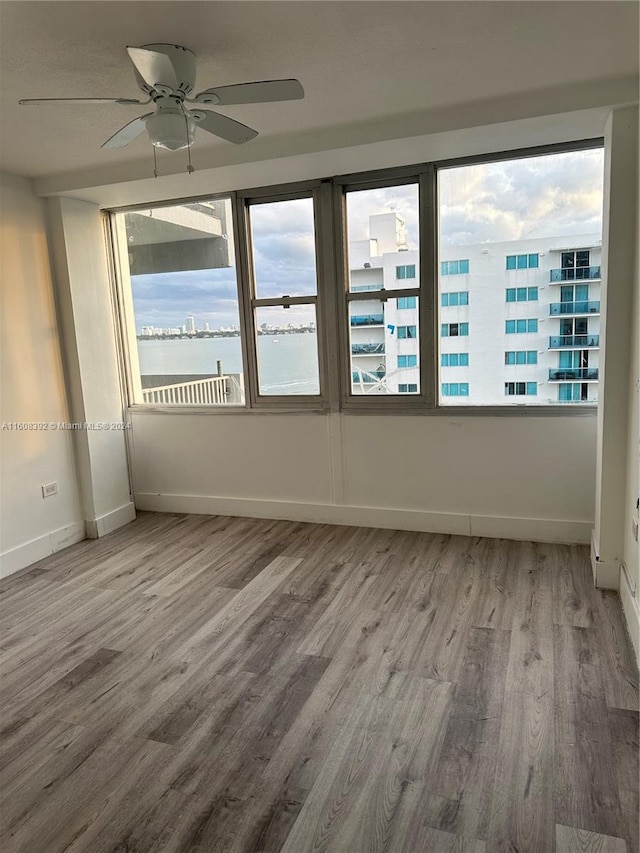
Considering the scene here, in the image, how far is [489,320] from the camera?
3.81 meters

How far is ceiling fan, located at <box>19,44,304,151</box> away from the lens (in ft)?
6.81

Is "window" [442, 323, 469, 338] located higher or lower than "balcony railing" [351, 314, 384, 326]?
lower

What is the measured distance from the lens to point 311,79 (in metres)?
2.53

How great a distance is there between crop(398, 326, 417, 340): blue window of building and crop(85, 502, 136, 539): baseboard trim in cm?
266

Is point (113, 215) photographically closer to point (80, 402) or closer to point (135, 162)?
point (135, 162)

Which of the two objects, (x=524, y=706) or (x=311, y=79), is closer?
(x=524, y=706)

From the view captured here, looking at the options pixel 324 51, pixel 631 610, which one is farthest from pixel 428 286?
pixel 631 610

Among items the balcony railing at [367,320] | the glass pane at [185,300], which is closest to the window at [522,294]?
the balcony railing at [367,320]

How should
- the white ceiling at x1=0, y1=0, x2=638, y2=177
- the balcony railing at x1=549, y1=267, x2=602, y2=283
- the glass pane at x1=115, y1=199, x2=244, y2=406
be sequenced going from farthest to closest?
the glass pane at x1=115, y1=199, x2=244, y2=406
the balcony railing at x1=549, y1=267, x2=602, y2=283
the white ceiling at x1=0, y1=0, x2=638, y2=177

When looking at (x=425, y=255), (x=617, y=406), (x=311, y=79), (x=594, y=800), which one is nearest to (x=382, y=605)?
(x=594, y=800)

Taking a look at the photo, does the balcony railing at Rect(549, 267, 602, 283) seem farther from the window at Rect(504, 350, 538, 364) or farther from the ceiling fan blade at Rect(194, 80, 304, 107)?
the ceiling fan blade at Rect(194, 80, 304, 107)

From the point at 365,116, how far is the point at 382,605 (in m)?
2.67

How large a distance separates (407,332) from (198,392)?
72.7 inches

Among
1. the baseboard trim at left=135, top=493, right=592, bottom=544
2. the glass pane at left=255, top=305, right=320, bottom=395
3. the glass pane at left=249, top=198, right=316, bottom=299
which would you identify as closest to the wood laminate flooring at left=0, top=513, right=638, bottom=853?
the baseboard trim at left=135, top=493, right=592, bottom=544
